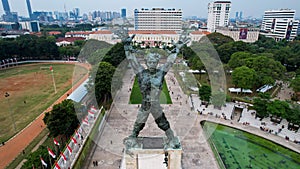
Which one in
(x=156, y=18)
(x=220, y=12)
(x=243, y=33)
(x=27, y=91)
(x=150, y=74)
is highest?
(x=220, y=12)

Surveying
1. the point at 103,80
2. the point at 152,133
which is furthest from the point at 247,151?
the point at 103,80

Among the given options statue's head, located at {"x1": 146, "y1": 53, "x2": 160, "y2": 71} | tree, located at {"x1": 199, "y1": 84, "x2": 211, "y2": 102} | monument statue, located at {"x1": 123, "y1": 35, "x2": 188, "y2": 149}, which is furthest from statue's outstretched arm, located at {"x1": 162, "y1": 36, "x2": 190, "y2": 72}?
tree, located at {"x1": 199, "y1": 84, "x2": 211, "y2": 102}

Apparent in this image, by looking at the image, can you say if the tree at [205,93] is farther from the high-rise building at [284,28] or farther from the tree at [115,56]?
the high-rise building at [284,28]

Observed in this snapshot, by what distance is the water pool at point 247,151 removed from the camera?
51.2 ft

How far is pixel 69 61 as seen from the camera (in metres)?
54.6

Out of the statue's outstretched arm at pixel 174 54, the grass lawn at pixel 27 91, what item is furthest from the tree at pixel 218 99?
the grass lawn at pixel 27 91

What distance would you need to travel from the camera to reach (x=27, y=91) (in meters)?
31.6

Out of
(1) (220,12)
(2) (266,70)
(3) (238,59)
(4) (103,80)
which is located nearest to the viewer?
(4) (103,80)

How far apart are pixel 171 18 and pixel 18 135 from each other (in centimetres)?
7745

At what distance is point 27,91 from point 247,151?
1239 inches

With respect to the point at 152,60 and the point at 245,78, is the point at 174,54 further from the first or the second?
the point at 245,78

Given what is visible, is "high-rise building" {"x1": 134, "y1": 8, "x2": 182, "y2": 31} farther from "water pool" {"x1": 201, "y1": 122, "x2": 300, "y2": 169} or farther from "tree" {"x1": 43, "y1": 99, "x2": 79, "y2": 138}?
"tree" {"x1": 43, "y1": 99, "x2": 79, "y2": 138}

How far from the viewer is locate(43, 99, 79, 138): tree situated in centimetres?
1661

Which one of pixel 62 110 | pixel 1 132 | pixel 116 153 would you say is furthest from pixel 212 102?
pixel 1 132
